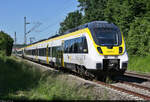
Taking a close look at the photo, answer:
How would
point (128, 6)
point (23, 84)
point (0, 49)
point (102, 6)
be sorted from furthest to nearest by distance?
point (102, 6), point (128, 6), point (0, 49), point (23, 84)

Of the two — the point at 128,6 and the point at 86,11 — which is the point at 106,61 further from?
the point at 86,11

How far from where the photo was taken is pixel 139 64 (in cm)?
2108

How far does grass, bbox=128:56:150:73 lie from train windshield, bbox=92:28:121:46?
8.29 metres

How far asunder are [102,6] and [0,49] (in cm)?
2349

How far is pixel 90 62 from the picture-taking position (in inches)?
→ 454

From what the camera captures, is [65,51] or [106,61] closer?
[106,61]

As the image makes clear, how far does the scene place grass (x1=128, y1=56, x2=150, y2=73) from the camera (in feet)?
64.8

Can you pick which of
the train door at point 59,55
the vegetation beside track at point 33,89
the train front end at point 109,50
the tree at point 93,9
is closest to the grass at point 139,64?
the train door at point 59,55

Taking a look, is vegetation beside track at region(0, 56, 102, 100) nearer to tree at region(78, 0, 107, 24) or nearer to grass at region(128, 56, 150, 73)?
grass at region(128, 56, 150, 73)

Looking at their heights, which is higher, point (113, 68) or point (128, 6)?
point (128, 6)

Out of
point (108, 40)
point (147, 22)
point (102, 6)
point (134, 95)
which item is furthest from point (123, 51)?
point (102, 6)

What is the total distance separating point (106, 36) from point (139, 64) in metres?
10.3

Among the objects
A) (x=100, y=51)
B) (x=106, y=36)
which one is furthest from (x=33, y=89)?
(x=106, y=36)

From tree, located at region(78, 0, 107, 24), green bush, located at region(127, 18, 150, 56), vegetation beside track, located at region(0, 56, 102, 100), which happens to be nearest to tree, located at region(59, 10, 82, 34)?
tree, located at region(78, 0, 107, 24)
